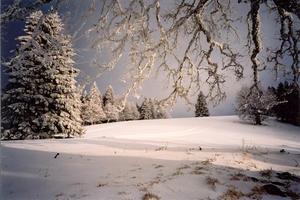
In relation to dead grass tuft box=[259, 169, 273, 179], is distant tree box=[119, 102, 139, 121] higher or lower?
higher

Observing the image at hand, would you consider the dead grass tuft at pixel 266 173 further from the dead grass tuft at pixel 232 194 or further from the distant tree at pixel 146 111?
the distant tree at pixel 146 111

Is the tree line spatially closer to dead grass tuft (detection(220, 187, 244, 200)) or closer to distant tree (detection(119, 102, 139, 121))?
distant tree (detection(119, 102, 139, 121))

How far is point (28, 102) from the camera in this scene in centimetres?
2514

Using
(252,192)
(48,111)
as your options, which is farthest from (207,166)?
(48,111)

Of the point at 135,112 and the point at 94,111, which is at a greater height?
the point at 135,112

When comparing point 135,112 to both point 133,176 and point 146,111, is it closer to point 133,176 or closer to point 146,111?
point 146,111

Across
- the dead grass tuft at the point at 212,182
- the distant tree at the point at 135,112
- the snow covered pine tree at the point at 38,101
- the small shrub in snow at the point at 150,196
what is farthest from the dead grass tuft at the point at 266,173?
the distant tree at the point at 135,112

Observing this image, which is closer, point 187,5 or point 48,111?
point 187,5

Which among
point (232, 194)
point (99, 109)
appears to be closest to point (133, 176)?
point (232, 194)

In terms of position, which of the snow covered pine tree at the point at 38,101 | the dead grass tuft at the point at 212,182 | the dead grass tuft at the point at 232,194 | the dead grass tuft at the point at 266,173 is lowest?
the dead grass tuft at the point at 232,194

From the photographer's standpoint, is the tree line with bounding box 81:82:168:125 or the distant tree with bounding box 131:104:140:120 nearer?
the tree line with bounding box 81:82:168:125

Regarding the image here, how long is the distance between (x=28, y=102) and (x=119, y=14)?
1808 centimetres

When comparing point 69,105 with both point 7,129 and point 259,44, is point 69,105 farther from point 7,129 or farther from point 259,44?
point 259,44

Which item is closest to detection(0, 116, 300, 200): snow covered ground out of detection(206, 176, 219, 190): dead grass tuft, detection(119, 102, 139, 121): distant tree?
detection(206, 176, 219, 190): dead grass tuft
